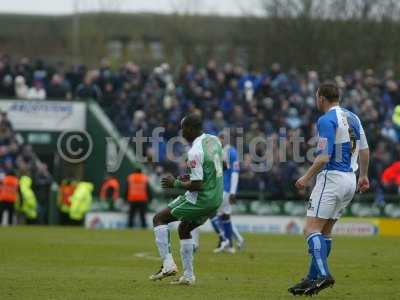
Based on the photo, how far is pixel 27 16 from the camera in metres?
77.4

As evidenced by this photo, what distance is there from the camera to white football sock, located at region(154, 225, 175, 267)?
13.9 m

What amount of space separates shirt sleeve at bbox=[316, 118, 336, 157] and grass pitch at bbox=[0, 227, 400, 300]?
1699 mm

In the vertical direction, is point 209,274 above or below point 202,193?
below

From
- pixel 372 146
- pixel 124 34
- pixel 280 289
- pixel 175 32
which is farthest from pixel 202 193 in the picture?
pixel 124 34

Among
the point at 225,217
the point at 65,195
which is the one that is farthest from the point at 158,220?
the point at 65,195

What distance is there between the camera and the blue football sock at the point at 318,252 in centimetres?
1247

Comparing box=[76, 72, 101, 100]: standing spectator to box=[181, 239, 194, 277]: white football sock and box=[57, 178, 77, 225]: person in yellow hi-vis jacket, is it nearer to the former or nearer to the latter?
box=[57, 178, 77, 225]: person in yellow hi-vis jacket

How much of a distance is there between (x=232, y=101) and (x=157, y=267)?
1954 centimetres

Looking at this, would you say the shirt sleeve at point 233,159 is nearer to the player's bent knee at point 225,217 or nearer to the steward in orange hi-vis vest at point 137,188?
the player's bent knee at point 225,217

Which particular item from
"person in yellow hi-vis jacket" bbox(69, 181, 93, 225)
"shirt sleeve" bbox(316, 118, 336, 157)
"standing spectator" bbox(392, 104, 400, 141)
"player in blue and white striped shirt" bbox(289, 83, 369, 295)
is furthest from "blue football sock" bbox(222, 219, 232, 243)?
"standing spectator" bbox(392, 104, 400, 141)

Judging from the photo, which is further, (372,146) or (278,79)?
(278,79)

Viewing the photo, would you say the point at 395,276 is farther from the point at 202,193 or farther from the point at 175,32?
the point at 175,32

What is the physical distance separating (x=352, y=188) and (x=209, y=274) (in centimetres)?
374

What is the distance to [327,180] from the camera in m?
12.6
